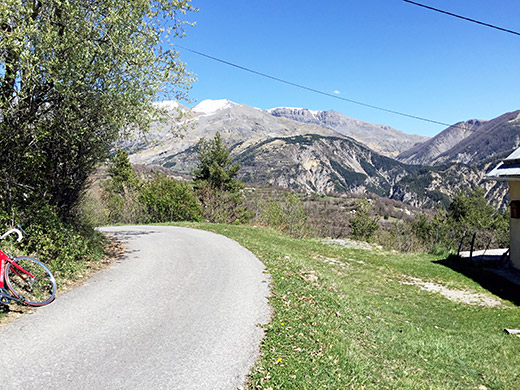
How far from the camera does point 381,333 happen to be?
758 centimetres

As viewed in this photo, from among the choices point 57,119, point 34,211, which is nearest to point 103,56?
point 57,119

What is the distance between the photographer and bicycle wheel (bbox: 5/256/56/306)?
6527 mm

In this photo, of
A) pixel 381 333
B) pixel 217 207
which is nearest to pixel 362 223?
pixel 217 207

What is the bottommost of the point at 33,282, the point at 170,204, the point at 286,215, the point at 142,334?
the point at 142,334

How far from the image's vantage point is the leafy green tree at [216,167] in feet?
130

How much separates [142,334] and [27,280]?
2.76 meters

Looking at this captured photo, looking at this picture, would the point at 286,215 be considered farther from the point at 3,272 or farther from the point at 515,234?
the point at 3,272

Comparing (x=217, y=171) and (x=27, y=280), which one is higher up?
(x=217, y=171)

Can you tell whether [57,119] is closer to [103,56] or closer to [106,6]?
[103,56]

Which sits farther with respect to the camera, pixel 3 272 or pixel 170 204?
pixel 170 204

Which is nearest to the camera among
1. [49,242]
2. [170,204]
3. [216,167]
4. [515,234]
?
[49,242]

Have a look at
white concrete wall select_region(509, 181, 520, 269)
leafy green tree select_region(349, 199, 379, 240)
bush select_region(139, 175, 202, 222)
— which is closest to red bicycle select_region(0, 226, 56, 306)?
white concrete wall select_region(509, 181, 520, 269)

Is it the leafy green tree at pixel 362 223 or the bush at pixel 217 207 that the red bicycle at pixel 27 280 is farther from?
the leafy green tree at pixel 362 223

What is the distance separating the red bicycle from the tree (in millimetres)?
1801
